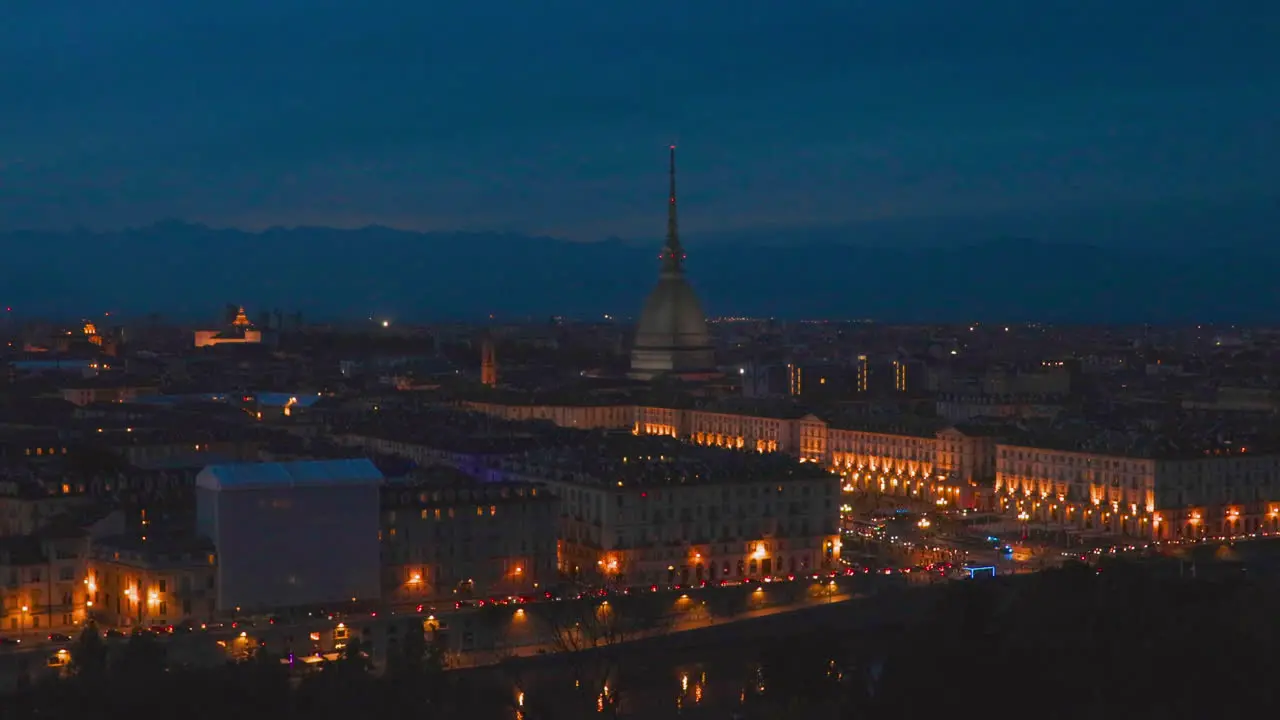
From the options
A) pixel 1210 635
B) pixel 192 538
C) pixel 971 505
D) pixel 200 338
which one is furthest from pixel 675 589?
pixel 200 338

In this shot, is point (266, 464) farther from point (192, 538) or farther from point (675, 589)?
point (675, 589)

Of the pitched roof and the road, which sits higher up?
the pitched roof

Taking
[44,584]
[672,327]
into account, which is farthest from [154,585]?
[672,327]

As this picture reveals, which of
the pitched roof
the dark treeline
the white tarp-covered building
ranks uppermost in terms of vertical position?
the pitched roof

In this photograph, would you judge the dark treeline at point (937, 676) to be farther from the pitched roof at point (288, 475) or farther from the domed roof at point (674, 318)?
the domed roof at point (674, 318)

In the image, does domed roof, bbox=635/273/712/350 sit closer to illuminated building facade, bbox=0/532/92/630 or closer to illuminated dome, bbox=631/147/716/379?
illuminated dome, bbox=631/147/716/379

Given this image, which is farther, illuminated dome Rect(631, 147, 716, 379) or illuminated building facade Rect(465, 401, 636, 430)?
illuminated dome Rect(631, 147, 716, 379)

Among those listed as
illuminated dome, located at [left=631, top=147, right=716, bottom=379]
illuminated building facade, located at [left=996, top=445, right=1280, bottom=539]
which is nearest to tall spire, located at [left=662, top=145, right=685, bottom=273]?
illuminated dome, located at [left=631, top=147, right=716, bottom=379]
